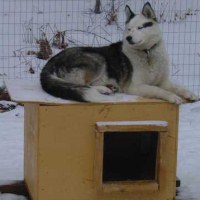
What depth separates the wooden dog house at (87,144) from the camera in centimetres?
336

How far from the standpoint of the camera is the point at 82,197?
351 centimetres

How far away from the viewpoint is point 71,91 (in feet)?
11.1

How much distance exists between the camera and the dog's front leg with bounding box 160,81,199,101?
364cm

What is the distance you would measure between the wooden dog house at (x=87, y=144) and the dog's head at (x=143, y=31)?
0.39 meters

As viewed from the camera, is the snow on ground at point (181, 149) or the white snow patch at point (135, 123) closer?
the white snow patch at point (135, 123)

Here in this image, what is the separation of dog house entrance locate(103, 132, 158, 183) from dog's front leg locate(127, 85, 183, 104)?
0.30m

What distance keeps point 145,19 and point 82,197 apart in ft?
3.73

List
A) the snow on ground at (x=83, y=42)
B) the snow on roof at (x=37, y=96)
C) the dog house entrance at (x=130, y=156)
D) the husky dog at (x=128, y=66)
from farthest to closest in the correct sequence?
1. the snow on ground at (x=83, y=42)
2. the dog house entrance at (x=130, y=156)
3. the husky dog at (x=128, y=66)
4. the snow on roof at (x=37, y=96)

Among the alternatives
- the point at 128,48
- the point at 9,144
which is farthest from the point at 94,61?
the point at 9,144

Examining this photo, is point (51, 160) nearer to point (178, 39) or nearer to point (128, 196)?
point (128, 196)

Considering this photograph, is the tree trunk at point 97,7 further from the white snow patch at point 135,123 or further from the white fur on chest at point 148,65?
the white snow patch at point 135,123

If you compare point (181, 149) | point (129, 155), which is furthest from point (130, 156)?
point (181, 149)

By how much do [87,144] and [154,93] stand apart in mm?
494

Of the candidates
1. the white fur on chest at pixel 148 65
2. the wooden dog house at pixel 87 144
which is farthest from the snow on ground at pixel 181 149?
the white fur on chest at pixel 148 65
